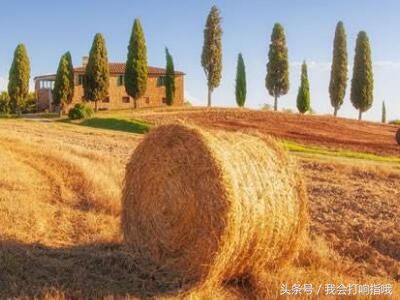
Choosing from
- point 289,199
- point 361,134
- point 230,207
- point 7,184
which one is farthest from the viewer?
point 361,134

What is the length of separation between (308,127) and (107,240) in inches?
1365

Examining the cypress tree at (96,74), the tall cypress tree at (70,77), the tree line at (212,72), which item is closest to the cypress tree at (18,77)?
the tree line at (212,72)

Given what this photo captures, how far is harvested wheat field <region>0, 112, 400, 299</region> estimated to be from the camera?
697cm

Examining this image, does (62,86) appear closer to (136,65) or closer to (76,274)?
(136,65)

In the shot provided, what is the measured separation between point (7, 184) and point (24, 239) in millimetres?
3231

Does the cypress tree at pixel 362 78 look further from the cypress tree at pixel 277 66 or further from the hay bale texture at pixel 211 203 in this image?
the hay bale texture at pixel 211 203

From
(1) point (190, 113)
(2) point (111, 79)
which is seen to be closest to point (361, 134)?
(1) point (190, 113)

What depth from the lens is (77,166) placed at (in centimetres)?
1323

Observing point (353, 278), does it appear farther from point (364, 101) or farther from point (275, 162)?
point (364, 101)

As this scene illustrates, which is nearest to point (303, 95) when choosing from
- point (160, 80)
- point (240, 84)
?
point (240, 84)

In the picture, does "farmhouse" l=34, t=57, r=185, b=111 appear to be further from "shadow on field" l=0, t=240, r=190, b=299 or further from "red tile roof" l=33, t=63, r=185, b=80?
"shadow on field" l=0, t=240, r=190, b=299

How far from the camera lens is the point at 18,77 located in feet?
177

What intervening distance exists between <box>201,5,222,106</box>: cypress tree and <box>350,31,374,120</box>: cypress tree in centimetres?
1455

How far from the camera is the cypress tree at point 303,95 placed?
56750 millimetres
